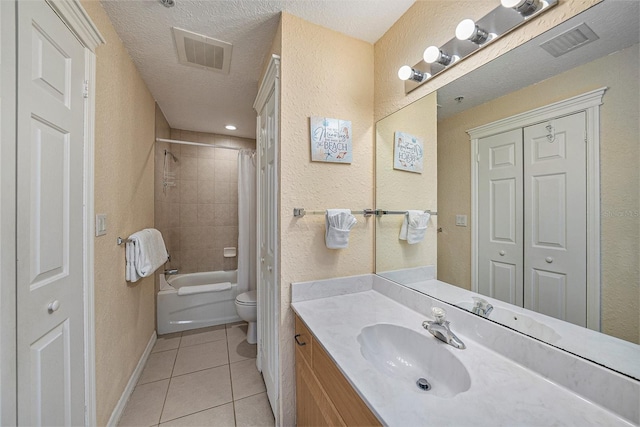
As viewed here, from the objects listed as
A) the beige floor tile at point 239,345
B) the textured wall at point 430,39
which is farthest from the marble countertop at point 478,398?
the beige floor tile at point 239,345

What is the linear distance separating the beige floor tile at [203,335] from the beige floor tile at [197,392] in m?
0.52

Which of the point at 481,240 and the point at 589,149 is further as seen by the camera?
the point at 481,240

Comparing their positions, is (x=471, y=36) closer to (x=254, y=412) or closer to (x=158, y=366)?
(x=254, y=412)

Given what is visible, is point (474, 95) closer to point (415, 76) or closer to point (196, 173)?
point (415, 76)

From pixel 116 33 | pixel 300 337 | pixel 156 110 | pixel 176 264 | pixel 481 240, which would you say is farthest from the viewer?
pixel 176 264

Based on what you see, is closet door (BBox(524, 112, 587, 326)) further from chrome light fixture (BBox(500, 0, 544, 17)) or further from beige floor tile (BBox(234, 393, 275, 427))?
beige floor tile (BBox(234, 393, 275, 427))

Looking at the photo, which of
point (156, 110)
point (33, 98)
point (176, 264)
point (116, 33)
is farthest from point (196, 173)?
point (33, 98)

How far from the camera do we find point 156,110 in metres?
2.44

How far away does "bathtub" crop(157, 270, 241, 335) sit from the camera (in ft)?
8.03

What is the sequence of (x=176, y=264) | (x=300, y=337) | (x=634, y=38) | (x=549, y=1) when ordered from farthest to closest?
(x=176, y=264), (x=300, y=337), (x=549, y=1), (x=634, y=38)

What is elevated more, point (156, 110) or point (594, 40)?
point (156, 110)

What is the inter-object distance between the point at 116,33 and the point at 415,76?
183 centimetres

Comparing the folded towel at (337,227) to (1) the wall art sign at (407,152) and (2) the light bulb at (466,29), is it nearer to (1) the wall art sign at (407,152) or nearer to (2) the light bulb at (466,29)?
(1) the wall art sign at (407,152)

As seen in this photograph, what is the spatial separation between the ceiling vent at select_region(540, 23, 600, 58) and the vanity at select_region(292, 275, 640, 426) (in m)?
0.93
